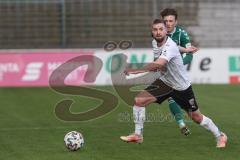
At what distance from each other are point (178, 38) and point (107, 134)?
7.17 ft

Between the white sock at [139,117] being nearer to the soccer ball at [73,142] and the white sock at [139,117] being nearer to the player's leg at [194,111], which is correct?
the player's leg at [194,111]

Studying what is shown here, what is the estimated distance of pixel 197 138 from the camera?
11.3m

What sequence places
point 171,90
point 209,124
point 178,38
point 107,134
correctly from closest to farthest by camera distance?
point 209,124 → point 171,90 → point 178,38 → point 107,134

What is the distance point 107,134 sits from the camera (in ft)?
39.1

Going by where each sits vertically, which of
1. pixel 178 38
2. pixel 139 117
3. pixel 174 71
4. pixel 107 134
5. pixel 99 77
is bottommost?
pixel 99 77

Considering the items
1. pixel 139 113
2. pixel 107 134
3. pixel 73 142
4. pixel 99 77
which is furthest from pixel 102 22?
pixel 73 142

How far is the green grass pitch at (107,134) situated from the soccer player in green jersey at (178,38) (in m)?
0.29

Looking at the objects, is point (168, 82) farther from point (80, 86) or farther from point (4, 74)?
point (4, 74)

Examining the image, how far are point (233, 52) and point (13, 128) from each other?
13.5m

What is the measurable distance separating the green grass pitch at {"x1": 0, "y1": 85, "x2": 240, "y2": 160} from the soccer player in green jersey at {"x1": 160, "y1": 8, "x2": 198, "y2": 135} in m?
0.29

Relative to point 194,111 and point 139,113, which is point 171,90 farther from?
point 139,113

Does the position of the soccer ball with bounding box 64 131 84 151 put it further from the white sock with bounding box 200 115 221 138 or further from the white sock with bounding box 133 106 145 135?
the white sock with bounding box 200 115 221 138

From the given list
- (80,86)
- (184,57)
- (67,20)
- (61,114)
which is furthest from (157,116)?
(67,20)

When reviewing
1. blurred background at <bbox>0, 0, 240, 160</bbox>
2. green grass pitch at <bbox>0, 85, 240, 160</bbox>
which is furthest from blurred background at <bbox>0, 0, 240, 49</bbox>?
green grass pitch at <bbox>0, 85, 240, 160</bbox>
